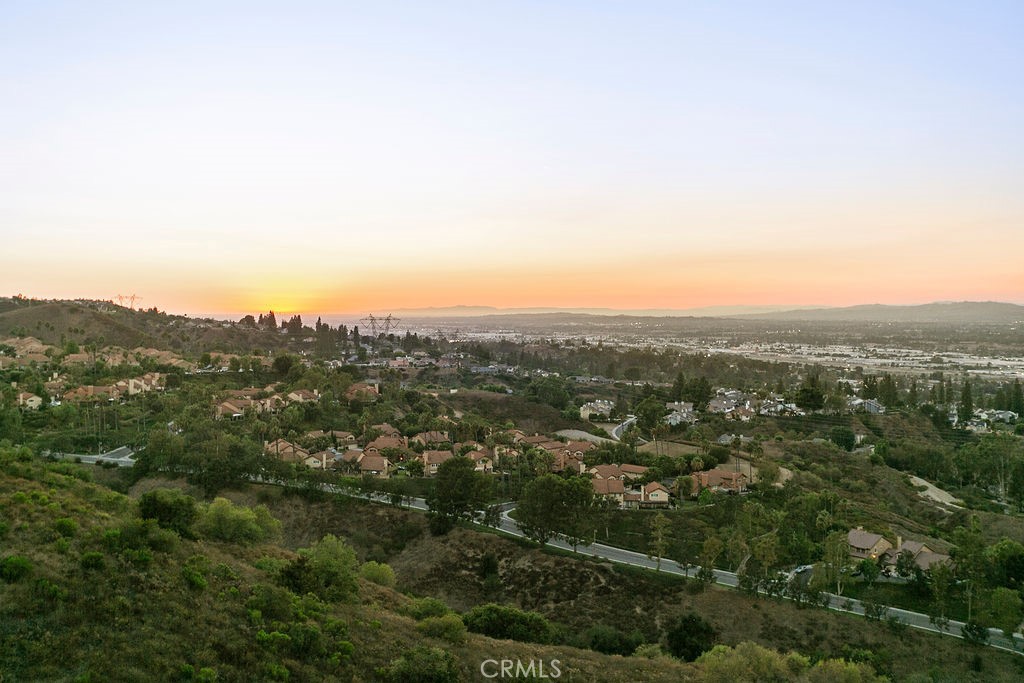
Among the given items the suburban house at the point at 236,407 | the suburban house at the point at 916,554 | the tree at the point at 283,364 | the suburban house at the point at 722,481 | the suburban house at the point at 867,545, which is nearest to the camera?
the suburban house at the point at 916,554

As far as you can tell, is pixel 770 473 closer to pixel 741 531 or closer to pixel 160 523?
pixel 741 531

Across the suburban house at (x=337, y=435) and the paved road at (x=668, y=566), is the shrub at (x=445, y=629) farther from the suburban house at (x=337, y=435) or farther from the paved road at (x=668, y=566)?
the suburban house at (x=337, y=435)

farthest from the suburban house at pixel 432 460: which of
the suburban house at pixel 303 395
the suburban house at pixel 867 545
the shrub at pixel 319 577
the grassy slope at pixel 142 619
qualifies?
the suburban house at pixel 867 545

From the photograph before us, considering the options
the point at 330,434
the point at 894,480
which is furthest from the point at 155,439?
the point at 894,480

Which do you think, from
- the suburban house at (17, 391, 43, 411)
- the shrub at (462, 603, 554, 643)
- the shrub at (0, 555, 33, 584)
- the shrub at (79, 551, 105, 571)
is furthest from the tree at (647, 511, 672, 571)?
the suburban house at (17, 391, 43, 411)

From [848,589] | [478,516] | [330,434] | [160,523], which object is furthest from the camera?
[330,434]
